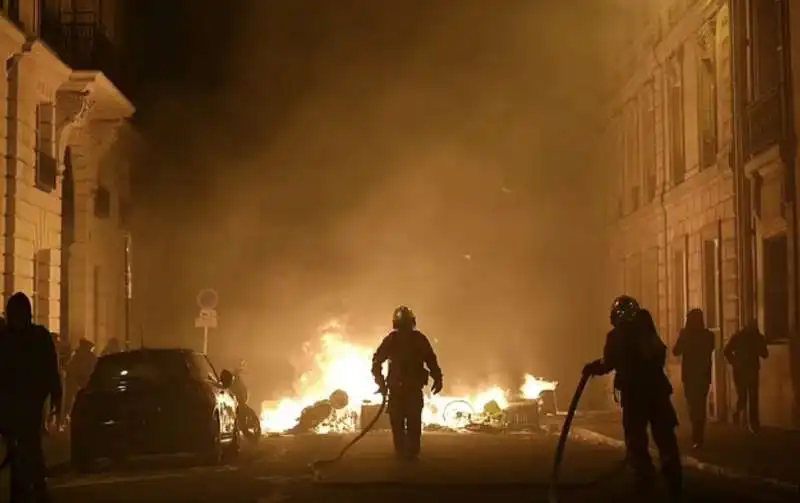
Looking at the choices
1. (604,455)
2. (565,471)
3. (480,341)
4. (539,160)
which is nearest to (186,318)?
(480,341)

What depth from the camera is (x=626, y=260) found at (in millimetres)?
38188

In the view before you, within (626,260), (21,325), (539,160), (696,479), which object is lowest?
(696,479)

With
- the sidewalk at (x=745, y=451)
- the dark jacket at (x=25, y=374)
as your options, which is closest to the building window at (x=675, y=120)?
the sidewalk at (x=745, y=451)

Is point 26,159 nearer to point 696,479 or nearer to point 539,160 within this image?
point 696,479

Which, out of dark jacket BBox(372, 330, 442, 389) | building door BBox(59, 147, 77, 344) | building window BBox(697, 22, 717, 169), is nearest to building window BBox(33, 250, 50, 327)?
building door BBox(59, 147, 77, 344)

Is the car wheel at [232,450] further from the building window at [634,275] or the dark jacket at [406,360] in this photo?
the building window at [634,275]

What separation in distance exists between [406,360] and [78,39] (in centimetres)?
1522

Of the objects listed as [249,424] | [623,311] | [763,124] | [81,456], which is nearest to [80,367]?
[249,424]

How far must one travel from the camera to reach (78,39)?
3027 cm

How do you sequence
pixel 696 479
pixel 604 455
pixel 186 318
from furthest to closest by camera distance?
pixel 186 318 → pixel 604 455 → pixel 696 479

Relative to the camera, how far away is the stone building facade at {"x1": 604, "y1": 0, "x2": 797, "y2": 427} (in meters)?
24.8

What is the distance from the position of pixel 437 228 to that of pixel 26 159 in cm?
2272

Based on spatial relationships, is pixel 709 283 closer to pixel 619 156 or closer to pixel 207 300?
pixel 207 300

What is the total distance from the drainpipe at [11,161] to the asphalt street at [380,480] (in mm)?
6340
